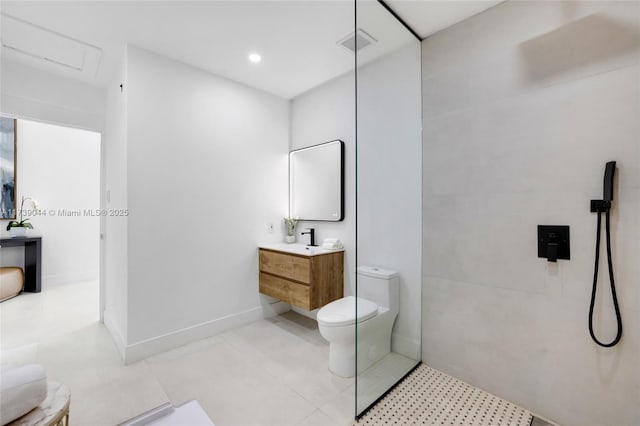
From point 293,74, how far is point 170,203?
1678 millimetres

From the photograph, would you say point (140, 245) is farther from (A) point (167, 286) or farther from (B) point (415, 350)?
(B) point (415, 350)

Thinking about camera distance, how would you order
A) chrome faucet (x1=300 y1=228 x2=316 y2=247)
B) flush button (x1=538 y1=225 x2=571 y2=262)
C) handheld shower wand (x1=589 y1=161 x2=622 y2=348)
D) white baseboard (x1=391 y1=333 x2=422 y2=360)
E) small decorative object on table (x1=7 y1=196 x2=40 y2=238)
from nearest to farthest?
handheld shower wand (x1=589 y1=161 x2=622 y2=348), flush button (x1=538 y1=225 x2=571 y2=262), white baseboard (x1=391 y1=333 x2=422 y2=360), chrome faucet (x1=300 y1=228 x2=316 y2=247), small decorative object on table (x1=7 y1=196 x2=40 y2=238)

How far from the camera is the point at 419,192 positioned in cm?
208

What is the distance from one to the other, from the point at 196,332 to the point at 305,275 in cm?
114

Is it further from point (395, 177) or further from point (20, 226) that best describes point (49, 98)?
point (395, 177)

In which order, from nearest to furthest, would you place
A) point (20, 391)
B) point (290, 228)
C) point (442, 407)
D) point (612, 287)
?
point (20, 391) < point (612, 287) < point (442, 407) < point (290, 228)

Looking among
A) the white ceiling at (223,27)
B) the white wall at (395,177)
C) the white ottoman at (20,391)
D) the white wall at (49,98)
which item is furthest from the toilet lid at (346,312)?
the white wall at (49,98)

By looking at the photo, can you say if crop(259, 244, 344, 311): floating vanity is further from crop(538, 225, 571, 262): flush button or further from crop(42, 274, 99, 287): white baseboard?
crop(42, 274, 99, 287): white baseboard

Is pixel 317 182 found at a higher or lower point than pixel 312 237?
higher

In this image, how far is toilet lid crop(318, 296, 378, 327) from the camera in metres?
1.72

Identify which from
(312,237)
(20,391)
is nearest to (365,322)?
(312,237)

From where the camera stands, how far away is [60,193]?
438 cm

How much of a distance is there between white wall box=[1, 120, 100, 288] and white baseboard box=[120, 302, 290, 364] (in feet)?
11.1

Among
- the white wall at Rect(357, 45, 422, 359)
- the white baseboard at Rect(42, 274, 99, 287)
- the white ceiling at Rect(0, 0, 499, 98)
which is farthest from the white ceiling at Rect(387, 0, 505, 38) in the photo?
the white baseboard at Rect(42, 274, 99, 287)
